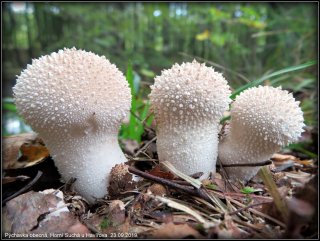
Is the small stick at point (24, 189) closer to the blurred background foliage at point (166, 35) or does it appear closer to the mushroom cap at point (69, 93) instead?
the mushroom cap at point (69, 93)

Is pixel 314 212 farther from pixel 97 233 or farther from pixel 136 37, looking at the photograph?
pixel 136 37

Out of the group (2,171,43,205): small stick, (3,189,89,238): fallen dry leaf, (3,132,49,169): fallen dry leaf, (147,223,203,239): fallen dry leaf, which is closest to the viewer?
(147,223,203,239): fallen dry leaf

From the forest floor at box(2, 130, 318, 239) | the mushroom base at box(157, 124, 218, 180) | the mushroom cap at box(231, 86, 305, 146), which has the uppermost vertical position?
the mushroom cap at box(231, 86, 305, 146)

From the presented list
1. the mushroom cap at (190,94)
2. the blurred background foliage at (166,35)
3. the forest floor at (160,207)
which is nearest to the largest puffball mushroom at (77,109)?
the forest floor at (160,207)

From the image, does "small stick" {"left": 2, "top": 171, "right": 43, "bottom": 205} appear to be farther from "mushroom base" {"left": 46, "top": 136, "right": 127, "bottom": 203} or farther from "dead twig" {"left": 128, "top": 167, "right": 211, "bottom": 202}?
"dead twig" {"left": 128, "top": 167, "right": 211, "bottom": 202}

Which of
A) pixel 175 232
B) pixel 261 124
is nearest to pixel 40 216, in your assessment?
pixel 175 232

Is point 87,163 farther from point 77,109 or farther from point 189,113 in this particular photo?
point 189,113

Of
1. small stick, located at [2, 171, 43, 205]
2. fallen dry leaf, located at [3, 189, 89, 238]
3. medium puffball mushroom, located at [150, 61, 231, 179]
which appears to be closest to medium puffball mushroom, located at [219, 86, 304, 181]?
medium puffball mushroom, located at [150, 61, 231, 179]
